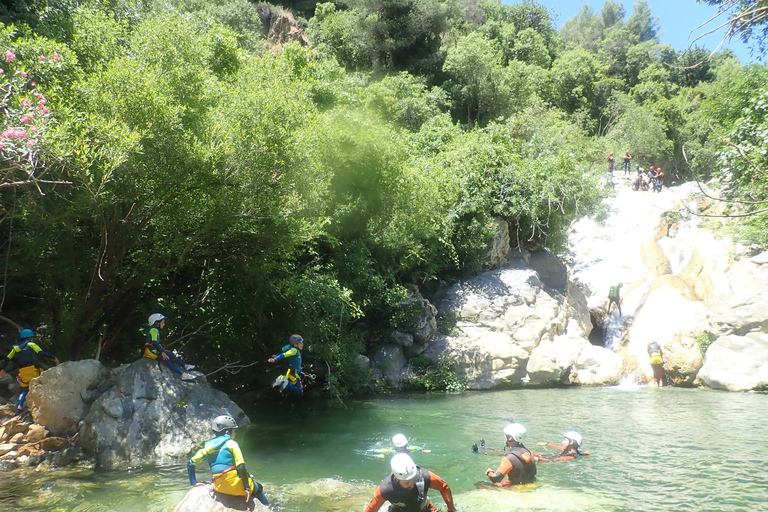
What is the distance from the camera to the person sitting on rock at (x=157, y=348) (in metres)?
11.9

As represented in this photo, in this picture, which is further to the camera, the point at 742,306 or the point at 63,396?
the point at 742,306

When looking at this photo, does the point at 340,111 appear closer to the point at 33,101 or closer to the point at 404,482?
the point at 33,101

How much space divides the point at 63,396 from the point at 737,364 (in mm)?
19580

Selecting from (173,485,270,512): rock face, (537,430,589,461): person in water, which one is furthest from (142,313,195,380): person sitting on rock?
(537,430,589,461): person in water

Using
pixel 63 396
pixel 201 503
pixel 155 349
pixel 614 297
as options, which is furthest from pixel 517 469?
pixel 614 297

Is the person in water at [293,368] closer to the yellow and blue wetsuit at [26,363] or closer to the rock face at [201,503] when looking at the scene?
the yellow and blue wetsuit at [26,363]

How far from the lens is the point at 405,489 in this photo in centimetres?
704

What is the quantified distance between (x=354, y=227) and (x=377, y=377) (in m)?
5.20

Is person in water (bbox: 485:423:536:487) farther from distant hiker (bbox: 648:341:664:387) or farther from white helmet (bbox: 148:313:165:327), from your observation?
distant hiker (bbox: 648:341:664:387)

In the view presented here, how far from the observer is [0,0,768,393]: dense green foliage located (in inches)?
409

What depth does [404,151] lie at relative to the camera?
2073cm

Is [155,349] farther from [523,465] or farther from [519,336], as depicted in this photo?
[519,336]

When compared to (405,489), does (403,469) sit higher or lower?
higher

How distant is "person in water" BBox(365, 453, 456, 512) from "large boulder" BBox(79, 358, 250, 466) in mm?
5770
